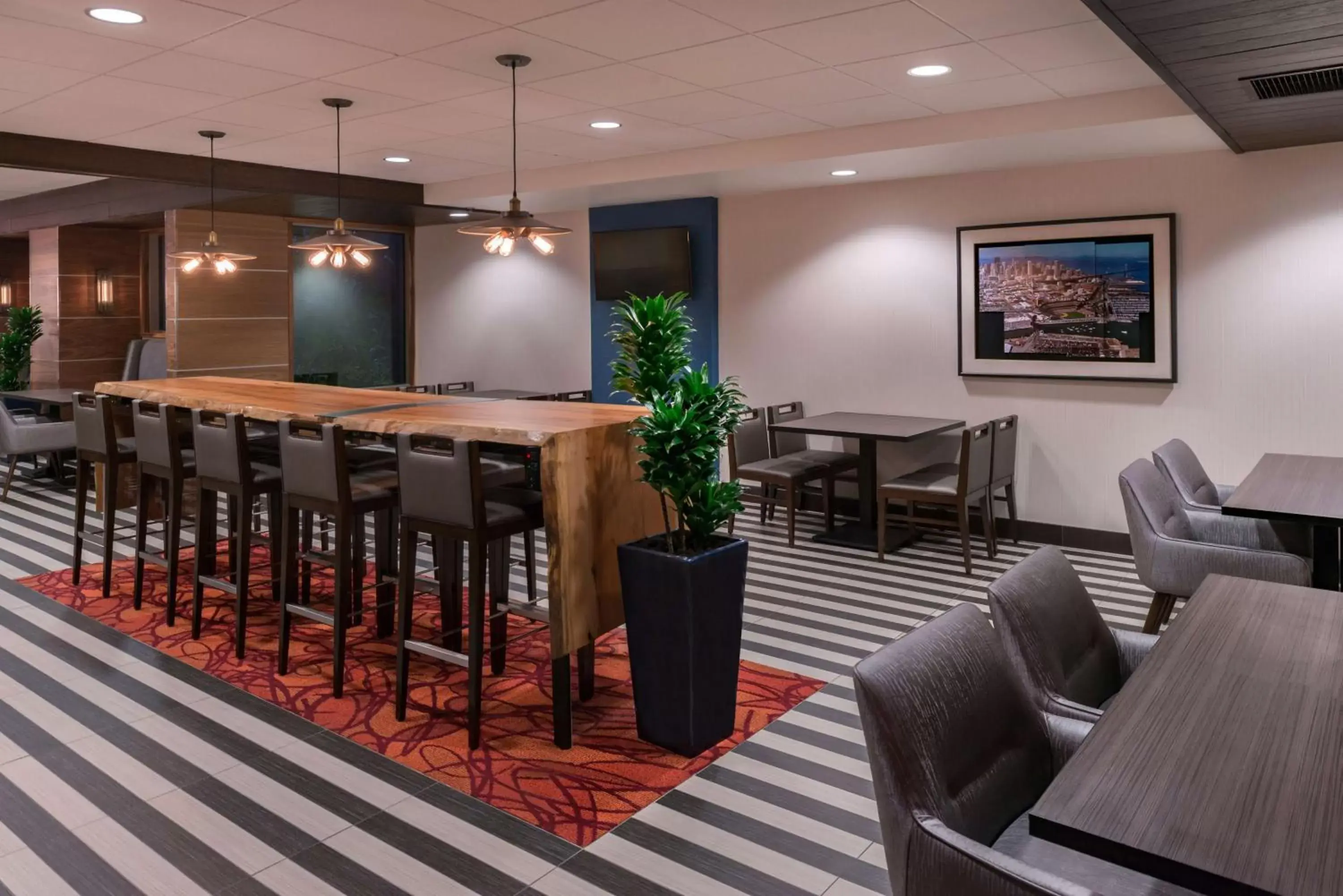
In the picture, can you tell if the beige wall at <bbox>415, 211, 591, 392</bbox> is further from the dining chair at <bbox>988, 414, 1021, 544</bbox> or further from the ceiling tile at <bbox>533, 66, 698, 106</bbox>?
the dining chair at <bbox>988, 414, 1021, 544</bbox>

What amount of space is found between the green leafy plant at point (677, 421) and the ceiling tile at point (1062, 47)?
6.24 ft

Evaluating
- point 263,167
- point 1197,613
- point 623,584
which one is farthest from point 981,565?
point 263,167

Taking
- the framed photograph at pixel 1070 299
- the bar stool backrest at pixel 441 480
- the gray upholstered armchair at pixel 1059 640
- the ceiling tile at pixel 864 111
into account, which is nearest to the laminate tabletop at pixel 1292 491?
the gray upholstered armchair at pixel 1059 640

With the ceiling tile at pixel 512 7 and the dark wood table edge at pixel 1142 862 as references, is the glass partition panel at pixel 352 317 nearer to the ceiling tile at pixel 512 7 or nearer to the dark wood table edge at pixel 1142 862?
the ceiling tile at pixel 512 7

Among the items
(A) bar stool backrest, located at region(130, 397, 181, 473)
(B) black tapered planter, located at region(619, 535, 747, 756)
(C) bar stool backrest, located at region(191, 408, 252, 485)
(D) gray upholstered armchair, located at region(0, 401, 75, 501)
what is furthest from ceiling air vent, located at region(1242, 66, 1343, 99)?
(D) gray upholstered armchair, located at region(0, 401, 75, 501)

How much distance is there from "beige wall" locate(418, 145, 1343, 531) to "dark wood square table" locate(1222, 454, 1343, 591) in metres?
1.58

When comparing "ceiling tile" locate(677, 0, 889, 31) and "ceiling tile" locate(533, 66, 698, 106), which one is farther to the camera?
"ceiling tile" locate(533, 66, 698, 106)

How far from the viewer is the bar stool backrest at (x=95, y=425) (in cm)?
496

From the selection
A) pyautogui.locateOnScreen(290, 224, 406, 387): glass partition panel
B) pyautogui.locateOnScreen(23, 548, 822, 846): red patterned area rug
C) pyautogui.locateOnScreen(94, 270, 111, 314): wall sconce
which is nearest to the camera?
pyautogui.locateOnScreen(23, 548, 822, 846): red patterned area rug

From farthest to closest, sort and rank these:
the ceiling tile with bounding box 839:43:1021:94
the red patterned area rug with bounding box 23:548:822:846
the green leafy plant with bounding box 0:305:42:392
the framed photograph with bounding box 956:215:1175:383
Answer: the green leafy plant with bounding box 0:305:42:392, the framed photograph with bounding box 956:215:1175:383, the ceiling tile with bounding box 839:43:1021:94, the red patterned area rug with bounding box 23:548:822:846

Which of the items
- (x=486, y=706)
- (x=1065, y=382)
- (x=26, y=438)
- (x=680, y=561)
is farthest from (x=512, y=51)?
(x=26, y=438)

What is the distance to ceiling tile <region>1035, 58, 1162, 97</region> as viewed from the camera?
14.1ft

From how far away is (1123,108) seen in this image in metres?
4.81

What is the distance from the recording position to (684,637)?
3.19 m
